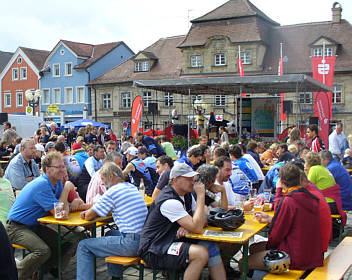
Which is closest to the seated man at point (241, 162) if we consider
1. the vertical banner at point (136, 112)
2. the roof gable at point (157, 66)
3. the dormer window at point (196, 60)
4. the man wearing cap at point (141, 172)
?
Result: the man wearing cap at point (141, 172)

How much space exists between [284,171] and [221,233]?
2.97 ft

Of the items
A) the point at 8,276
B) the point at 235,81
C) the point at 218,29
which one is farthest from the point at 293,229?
the point at 218,29

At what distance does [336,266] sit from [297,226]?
783 millimetres

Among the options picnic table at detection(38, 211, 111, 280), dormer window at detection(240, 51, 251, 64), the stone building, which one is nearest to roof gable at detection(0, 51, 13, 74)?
the stone building

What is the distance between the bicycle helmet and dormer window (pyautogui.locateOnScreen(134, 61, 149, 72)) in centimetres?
3686

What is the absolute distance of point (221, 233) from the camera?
4.30 m

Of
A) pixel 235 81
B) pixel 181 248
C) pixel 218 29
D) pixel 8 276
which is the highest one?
pixel 218 29

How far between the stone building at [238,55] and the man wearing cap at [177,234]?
86.3ft

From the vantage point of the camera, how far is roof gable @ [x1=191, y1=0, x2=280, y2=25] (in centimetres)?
3562

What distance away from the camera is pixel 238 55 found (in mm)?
34062

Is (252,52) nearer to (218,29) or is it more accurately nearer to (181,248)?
(218,29)

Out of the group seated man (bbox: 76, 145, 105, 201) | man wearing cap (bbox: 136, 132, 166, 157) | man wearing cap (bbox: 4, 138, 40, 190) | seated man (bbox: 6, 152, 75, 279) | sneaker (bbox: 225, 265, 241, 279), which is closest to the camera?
seated man (bbox: 6, 152, 75, 279)

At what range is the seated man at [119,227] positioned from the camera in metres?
4.52

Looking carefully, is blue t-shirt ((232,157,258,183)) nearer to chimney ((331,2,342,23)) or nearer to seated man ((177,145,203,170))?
seated man ((177,145,203,170))
